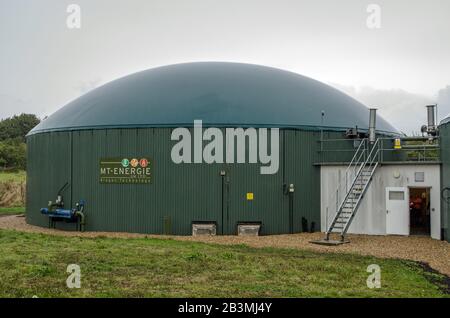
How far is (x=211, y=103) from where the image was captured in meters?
22.0

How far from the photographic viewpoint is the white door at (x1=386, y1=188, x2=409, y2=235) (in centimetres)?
2016

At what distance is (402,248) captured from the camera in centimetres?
1725

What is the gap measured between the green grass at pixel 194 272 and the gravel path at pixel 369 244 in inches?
45.8

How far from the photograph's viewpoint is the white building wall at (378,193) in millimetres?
19891

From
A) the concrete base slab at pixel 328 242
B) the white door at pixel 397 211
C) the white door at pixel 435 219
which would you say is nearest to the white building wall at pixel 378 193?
the white door at pixel 435 219

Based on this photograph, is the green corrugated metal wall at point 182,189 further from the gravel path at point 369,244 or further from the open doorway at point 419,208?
the open doorway at point 419,208

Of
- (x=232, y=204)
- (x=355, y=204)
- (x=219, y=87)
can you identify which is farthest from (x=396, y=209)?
(x=219, y=87)

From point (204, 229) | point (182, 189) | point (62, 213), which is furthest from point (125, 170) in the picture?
point (204, 229)

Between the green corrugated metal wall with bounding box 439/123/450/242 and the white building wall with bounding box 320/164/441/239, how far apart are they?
1.14 feet

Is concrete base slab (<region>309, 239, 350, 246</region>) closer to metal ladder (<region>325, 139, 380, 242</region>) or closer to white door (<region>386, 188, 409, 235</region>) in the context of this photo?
metal ladder (<region>325, 139, 380, 242</region>)

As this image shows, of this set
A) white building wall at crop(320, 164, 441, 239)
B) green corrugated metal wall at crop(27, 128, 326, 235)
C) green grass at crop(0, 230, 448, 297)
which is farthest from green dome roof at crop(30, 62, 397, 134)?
green grass at crop(0, 230, 448, 297)

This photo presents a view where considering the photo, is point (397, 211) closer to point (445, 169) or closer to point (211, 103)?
point (445, 169)

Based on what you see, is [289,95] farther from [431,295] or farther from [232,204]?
[431,295]
